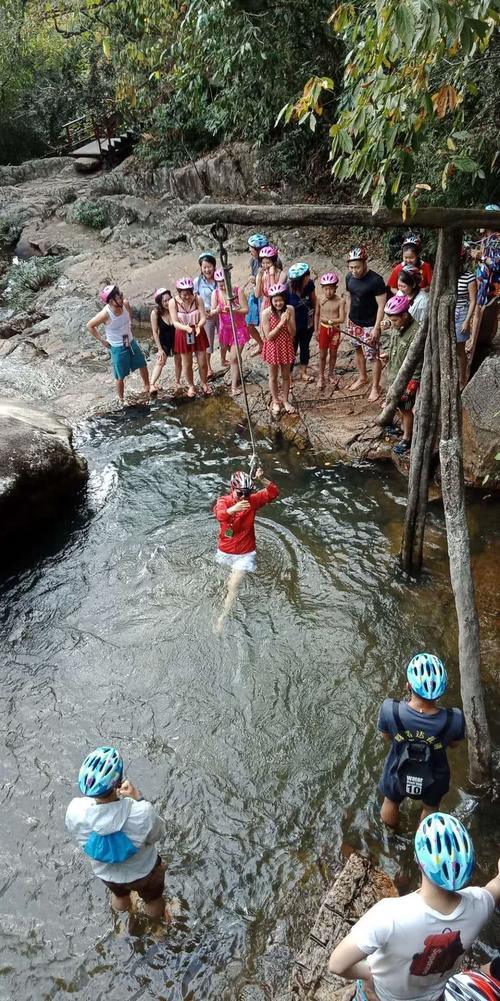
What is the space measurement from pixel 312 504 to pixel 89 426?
13.6ft

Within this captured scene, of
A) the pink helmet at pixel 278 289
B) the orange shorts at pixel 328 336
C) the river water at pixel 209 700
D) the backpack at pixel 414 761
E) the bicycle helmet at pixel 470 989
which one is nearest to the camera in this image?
the bicycle helmet at pixel 470 989

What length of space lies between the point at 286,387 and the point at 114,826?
6493 millimetres

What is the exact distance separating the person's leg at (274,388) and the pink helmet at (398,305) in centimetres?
199

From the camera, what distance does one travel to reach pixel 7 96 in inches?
1048

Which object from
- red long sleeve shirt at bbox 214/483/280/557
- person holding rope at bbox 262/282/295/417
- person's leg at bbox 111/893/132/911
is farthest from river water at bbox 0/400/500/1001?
person holding rope at bbox 262/282/295/417

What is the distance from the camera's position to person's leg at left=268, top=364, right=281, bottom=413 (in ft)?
29.0

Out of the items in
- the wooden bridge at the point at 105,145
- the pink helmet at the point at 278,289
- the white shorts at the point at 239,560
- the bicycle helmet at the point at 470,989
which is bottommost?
the white shorts at the point at 239,560

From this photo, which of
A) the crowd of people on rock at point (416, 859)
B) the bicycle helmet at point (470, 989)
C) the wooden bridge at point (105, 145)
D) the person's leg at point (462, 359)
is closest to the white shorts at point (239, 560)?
the crowd of people on rock at point (416, 859)

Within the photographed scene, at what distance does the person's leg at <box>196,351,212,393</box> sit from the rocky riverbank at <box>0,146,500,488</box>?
0.84 ft

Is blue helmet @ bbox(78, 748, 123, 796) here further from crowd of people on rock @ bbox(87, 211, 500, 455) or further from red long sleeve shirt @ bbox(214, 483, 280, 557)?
crowd of people on rock @ bbox(87, 211, 500, 455)

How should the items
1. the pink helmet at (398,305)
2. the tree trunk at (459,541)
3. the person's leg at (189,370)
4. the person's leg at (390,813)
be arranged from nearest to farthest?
1. the person's leg at (390,813)
2. the tree trunk at (459,541)
3. the pink helmet at (398,305)
4. the person's leg at (189,370)

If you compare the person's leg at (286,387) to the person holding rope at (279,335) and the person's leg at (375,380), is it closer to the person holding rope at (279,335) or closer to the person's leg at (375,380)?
the person holding rope at (279,335)

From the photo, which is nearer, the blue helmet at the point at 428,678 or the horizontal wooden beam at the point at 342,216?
the blue helmet at the point at 428,678

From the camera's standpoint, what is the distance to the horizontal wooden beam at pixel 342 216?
4.81m
